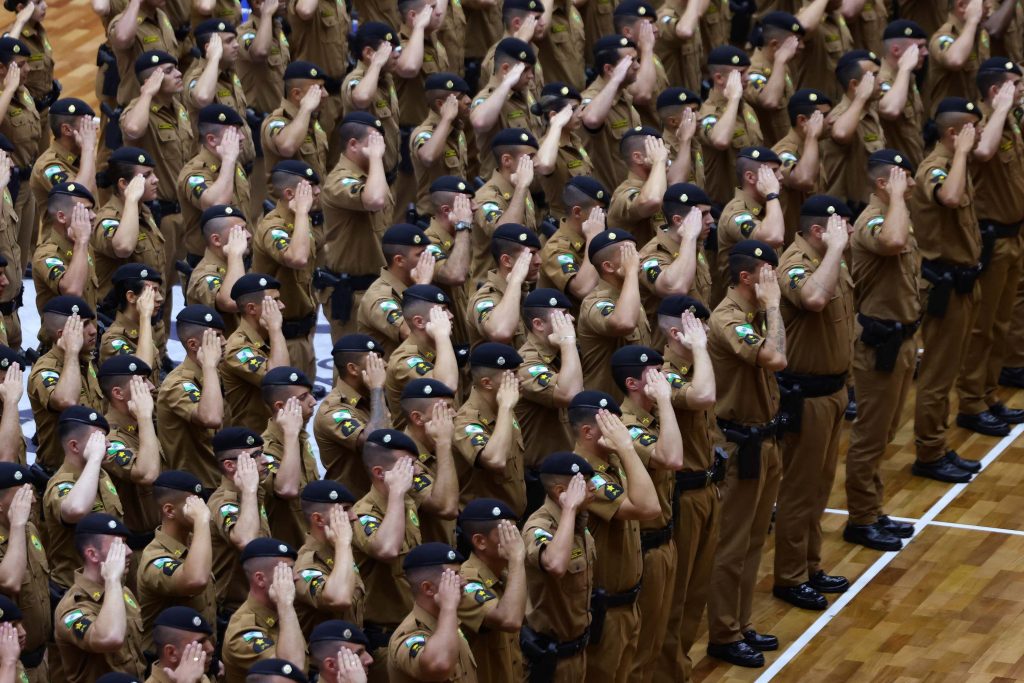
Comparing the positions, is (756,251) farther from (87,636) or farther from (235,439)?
(87,636)

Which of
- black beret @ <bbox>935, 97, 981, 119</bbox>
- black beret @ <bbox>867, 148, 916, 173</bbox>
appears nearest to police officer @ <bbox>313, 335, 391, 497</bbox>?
black beret @ <bbox>867, 148, 916, 173</bbox>

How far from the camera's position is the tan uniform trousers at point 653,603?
7633 millimetres

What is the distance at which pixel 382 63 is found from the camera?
32.9 ft

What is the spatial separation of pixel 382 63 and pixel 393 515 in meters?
3.61

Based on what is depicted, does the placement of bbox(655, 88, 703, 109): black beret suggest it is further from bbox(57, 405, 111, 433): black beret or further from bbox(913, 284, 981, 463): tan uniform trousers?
bbox(57, 405, 111, 433): black beret

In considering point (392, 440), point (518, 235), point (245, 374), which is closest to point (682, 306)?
point (518, 235)

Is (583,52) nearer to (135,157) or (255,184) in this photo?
(255,184)

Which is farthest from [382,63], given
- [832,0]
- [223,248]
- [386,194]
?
[832,0]

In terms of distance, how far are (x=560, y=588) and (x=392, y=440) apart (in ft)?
2.63

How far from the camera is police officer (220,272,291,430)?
8102mm

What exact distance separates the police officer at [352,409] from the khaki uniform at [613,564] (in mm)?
891

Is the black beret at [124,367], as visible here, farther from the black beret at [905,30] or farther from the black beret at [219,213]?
the black beret at [905,30]

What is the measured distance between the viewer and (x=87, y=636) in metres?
6.76

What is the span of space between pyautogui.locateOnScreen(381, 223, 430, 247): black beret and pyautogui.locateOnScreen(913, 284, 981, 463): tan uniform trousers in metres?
2.70
